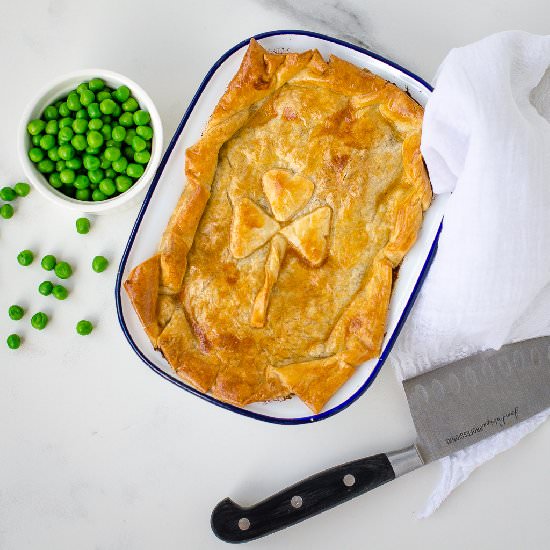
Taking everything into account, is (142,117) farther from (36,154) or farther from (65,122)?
(36,154)

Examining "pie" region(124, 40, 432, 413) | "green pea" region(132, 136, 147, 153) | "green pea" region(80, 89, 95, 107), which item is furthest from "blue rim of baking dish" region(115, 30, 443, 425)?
"green pea" region(80, 89, 95, 107)

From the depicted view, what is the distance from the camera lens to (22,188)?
262 cm

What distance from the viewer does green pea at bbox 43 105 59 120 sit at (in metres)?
2.49

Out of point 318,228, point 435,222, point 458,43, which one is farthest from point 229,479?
point 458,43

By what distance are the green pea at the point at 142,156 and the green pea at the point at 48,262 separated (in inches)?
19.5

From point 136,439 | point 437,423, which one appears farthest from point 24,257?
point 437,423

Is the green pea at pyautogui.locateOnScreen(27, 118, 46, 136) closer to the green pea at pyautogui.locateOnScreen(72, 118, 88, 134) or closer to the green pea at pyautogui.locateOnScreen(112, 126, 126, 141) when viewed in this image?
the green pea at pyautogui.locateOnScreen(72, 118, 88, 134)

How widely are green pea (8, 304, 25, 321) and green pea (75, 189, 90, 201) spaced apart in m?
0.48

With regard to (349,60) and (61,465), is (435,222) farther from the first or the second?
(61,465)

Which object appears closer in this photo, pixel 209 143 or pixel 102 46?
pixel 209 143

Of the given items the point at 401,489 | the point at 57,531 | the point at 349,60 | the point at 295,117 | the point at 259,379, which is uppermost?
the point at 349,60

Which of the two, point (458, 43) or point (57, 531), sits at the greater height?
point (458, 43)

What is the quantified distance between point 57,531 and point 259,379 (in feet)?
3.34

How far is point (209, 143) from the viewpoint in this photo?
234cm
